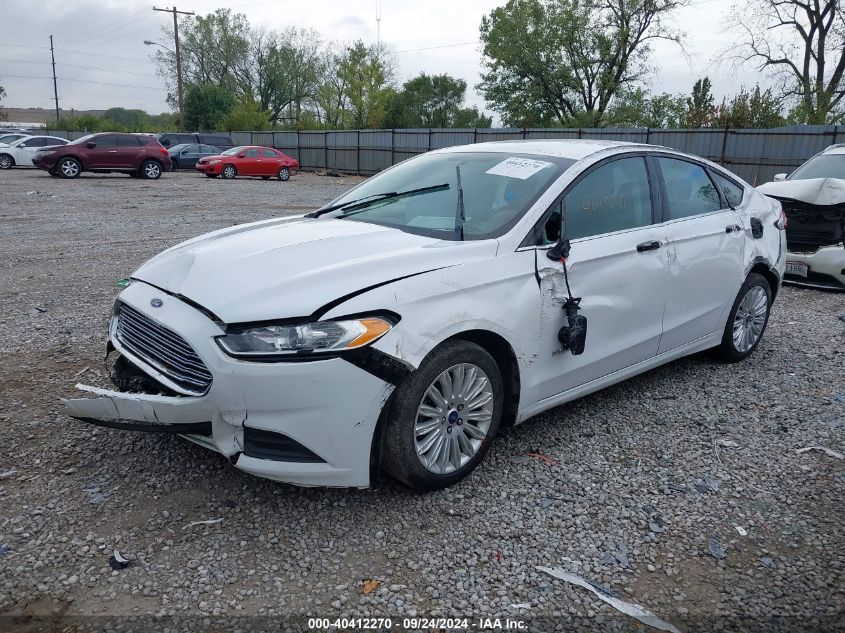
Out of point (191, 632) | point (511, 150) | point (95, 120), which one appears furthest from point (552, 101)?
point (191, 632)

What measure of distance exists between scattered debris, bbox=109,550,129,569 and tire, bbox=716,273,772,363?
4.27 m

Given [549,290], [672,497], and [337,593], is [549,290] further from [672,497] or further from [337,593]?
[337,593]

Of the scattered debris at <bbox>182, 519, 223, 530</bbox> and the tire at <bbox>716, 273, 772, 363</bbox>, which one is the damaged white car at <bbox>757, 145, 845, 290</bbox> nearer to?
the tire at <bbox>716, 273, 772, 363</bbox>

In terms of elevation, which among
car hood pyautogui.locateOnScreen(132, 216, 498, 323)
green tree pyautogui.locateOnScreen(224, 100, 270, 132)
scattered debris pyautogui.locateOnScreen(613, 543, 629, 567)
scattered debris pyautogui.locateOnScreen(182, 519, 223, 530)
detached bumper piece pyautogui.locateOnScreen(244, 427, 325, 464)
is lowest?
scattered debris pyautogui.locateOnScreen(613, 543, 629, 567)

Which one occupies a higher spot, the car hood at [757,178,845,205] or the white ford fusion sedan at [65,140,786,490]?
→ the car hood at [757,178,845,205]

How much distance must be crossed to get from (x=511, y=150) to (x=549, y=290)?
1.22 meters

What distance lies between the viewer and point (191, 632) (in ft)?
7.79

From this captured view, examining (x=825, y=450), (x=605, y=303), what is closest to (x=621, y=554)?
(x=605, y=303)

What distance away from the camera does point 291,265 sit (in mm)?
3143

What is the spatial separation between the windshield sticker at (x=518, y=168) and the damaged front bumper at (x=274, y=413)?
1.68 metres

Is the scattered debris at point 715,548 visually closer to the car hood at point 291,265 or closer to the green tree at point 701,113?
the car hood at point 291,265

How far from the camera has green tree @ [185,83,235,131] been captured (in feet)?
179

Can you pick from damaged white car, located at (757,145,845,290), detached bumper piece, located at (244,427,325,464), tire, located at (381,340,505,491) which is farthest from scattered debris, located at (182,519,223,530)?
damaged white car, located at (757,145,845,290)

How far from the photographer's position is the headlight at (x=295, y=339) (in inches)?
110
